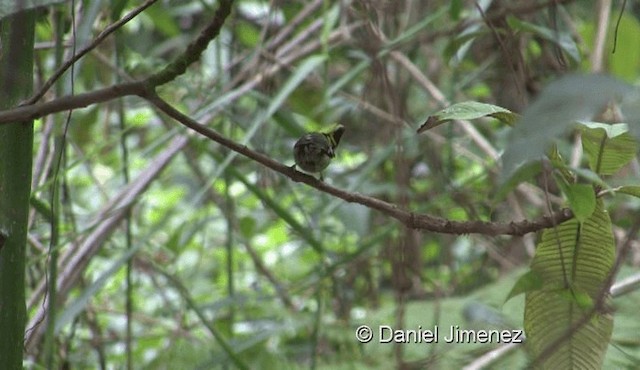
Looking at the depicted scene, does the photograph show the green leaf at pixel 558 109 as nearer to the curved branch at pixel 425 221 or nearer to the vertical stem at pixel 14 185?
the curved branch at pixel 425 221

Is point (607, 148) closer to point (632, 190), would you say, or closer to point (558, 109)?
point (632, 190)

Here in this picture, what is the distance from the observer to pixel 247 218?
1.76 metres

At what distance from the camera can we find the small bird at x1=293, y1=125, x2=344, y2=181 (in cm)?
63

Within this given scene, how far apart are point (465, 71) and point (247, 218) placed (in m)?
0.66

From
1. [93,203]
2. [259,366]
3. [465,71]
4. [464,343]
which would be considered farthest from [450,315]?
[93,203]

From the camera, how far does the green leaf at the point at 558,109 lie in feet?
0.98

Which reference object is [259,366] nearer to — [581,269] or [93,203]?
[581,269]

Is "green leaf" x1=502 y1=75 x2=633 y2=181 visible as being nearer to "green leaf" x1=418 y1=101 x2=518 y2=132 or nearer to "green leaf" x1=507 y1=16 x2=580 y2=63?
"green leaf" x1=418 y1=101 x2=518 y2=132

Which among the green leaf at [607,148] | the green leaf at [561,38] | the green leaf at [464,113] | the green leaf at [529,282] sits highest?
the green leaf at [561,38]

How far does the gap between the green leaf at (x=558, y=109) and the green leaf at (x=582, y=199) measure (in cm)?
23

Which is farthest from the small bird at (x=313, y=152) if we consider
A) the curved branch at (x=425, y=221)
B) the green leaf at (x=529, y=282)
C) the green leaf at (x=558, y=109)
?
the green leaf at (x=558, y=109)

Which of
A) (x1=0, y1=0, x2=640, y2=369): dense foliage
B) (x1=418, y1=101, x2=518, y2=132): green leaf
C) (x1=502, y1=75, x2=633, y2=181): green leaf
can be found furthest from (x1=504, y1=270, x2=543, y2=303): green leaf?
(x1=502, y1=75, x2=633, y2=181): green leaf

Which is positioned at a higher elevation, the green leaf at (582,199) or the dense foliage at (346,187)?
the dense foliage at (346,187)

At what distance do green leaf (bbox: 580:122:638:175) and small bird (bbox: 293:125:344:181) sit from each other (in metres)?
0.18
